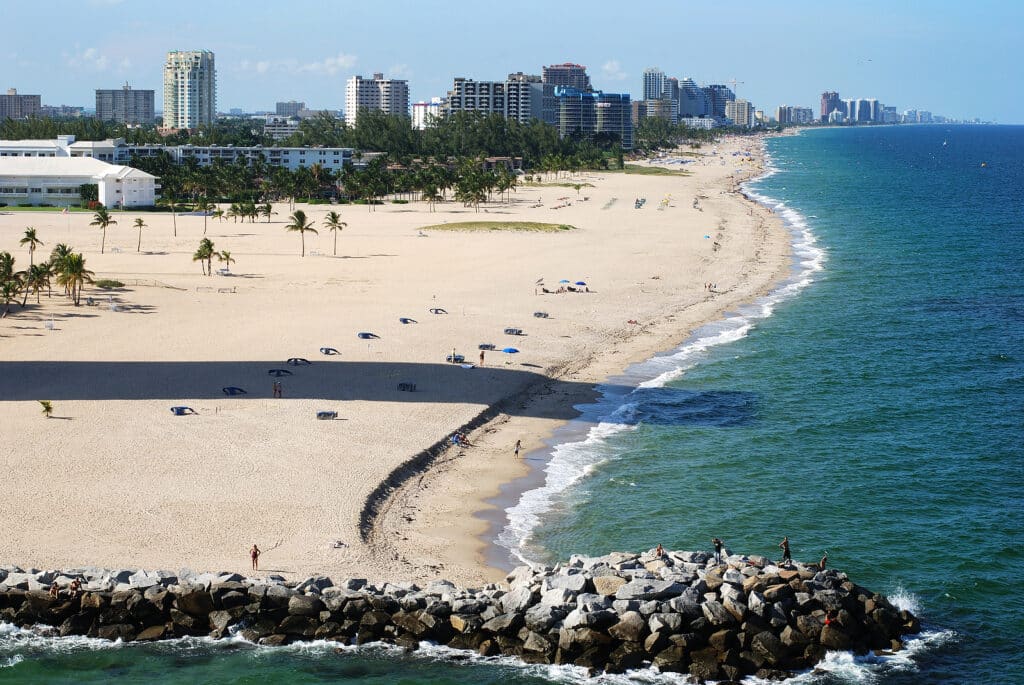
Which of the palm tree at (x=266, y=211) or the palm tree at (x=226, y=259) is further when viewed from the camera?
the palm tree at (x=266, y=211)

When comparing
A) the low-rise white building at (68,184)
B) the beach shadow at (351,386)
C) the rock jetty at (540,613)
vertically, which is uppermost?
the low-rise white building at (68,184)

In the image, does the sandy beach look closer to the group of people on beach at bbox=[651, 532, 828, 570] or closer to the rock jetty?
the rock jetty

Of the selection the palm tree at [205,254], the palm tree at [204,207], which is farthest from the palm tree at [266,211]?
the palm tree at [205,254]

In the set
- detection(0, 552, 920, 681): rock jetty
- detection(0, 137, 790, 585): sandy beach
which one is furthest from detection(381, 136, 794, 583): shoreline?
detection(0, 552, 920, 681): rock jetty

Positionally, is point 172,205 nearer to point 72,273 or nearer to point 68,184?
point 68,184

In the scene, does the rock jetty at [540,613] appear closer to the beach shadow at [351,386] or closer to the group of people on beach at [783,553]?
the group of people on beach at [783,553]

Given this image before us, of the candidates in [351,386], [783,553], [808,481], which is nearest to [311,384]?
[351,386]

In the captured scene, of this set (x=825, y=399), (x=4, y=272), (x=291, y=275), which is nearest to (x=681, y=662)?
(x=825, y=399)

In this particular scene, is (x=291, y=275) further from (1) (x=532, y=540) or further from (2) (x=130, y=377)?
(1) (x=532, y=540)
